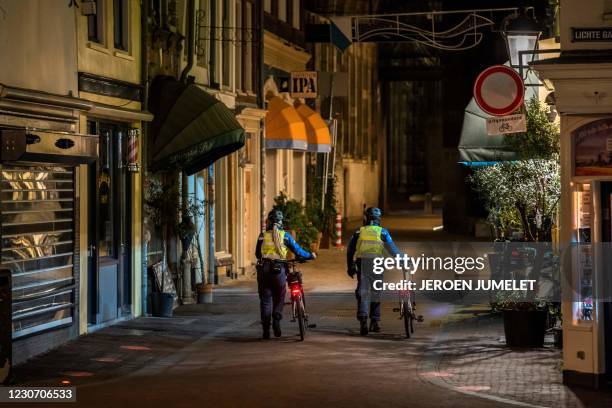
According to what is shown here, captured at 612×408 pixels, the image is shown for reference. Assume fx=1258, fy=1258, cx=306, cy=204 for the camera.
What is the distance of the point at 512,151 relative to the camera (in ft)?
59.9

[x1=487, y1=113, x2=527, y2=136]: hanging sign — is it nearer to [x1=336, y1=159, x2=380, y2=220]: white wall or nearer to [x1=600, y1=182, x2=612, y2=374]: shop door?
[x1=600, y1=182, x2=612, y2=374]: shop door

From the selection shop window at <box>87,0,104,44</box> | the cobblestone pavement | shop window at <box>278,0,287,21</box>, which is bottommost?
the cobblestone pavement

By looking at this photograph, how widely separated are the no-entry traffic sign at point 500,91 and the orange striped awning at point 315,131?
1734cm

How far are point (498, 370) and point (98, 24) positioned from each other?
308 inches

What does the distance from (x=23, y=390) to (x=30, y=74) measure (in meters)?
4.38

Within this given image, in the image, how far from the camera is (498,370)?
14250 mm

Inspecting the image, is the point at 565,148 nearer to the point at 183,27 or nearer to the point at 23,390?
the point at 23,390

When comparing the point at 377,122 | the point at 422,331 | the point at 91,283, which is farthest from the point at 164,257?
the point at 377,122

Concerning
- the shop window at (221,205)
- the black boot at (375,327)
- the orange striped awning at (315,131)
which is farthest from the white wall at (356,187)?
A: the black boot at (375,327)

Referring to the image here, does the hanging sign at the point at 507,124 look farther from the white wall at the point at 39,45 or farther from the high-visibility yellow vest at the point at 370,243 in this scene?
the white wall at the point at 39,45

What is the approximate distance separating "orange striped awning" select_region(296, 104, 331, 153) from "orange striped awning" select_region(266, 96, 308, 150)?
221 centimetres

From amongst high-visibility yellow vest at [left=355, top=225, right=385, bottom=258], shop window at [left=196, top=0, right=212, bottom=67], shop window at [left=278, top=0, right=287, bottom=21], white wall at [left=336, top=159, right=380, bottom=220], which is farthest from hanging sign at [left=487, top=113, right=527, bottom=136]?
white wall at [left=336, top=159, right=380, bottom=220]

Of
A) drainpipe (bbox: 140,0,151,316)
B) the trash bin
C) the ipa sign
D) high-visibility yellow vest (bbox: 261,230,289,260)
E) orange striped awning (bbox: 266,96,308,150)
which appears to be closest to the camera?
the trash bin

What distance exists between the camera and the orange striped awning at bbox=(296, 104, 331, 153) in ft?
111
